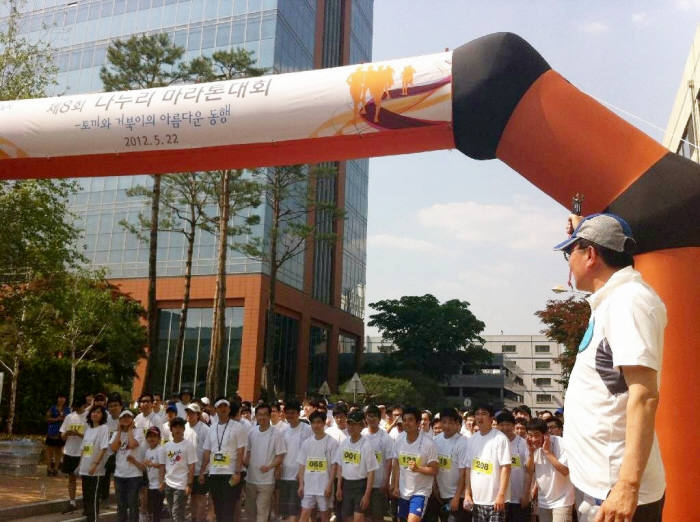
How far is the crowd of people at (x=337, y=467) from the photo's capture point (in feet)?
22.9

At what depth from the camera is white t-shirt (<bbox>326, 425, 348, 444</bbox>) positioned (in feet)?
26.9

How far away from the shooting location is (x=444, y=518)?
7.76 m

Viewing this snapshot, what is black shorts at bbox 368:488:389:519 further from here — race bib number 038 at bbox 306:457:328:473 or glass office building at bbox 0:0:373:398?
glass office building at bbox 0:0:373:398

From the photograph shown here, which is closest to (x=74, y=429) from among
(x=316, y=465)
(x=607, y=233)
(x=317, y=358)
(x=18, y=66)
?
(x=316, y=465)

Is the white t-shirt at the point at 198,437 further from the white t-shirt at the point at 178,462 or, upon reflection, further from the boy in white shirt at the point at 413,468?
the boy in white shirt at the point at 413,468

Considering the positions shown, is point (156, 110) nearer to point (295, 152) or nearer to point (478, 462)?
point (295, 152)

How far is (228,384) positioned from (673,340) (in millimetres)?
26508

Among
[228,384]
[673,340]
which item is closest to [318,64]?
[228,384]

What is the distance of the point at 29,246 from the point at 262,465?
6.76 metres

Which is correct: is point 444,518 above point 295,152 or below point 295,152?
below

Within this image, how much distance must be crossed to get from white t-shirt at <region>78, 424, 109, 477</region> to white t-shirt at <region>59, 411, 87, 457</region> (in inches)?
67.4

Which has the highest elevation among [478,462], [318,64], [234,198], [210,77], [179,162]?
[318,64]

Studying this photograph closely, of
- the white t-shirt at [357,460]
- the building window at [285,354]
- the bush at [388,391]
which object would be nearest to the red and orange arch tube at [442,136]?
the white t-shirt at [357,460]

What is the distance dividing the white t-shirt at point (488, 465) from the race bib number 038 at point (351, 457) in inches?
59.0
